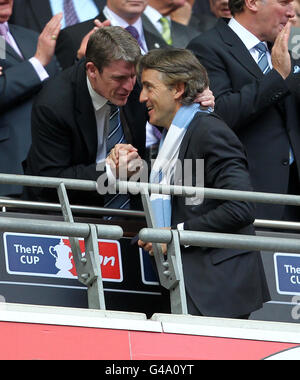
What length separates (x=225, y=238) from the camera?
604 cm

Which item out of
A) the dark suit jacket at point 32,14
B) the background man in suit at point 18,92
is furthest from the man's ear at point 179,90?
the dark suit jacket at point 32,14

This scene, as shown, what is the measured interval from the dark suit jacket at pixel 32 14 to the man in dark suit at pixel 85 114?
196 centimetres

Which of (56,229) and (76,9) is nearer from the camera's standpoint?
(56,229)

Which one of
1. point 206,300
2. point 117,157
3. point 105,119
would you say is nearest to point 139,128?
point 105,119

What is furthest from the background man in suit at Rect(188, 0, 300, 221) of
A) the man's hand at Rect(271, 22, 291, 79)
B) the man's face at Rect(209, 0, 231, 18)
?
the man's face at Rect(209, 0, 231, 18)

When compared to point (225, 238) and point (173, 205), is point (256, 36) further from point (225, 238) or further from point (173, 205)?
point (225, 238)

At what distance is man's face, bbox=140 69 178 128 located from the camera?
22.2ft

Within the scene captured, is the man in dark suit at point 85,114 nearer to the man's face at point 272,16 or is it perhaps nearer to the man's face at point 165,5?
the man's face at point 272,16

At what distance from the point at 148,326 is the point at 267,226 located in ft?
4.15

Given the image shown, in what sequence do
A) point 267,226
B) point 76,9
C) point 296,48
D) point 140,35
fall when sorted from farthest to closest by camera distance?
point 76,9 → point 140,35 → point 296,48 → point 267,226

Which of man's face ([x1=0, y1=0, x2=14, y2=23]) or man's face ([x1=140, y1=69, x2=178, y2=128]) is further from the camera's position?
man's face ([x1=0, y1=0, x2=14, y2=23])

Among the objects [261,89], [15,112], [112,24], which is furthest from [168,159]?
[112,24]

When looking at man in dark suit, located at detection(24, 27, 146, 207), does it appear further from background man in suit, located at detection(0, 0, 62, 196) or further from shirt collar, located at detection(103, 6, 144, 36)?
shirt collar, located at detection(103, 6, 144, 36)

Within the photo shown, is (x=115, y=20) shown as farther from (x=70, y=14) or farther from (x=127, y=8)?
(x=70, y=14)
